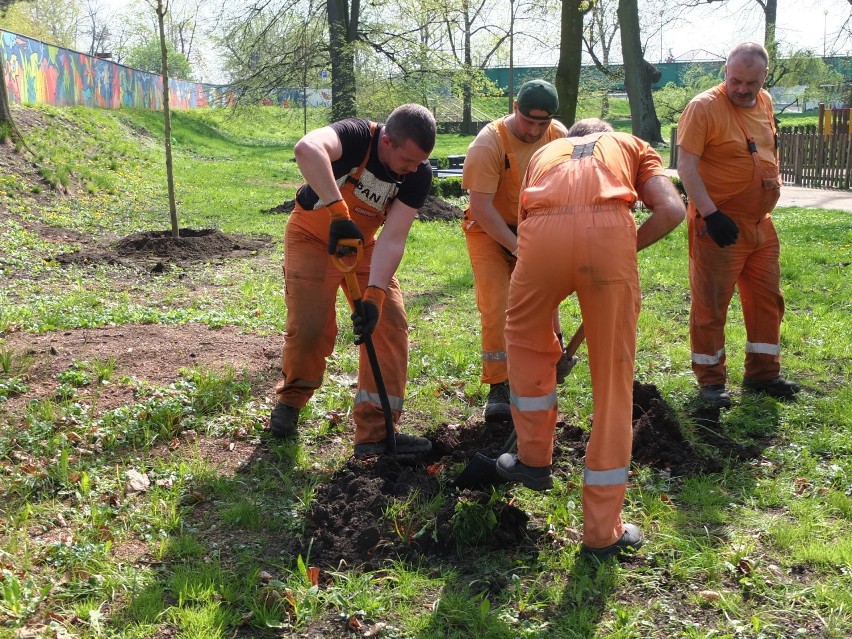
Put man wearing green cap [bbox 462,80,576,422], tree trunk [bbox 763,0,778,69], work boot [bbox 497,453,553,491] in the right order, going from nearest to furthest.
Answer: work boot [bbox 497,453,553,491]
man wearing green cap [bbox 462,80,576,422]
tree trunk [bbox 763,0,778,69]

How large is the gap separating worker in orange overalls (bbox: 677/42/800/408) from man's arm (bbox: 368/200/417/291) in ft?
6.48

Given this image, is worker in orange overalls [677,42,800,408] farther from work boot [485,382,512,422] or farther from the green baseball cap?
work boot [485,382,512,422]

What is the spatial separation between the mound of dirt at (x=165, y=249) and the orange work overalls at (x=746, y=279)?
6228 mm

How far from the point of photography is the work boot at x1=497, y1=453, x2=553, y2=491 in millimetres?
3408

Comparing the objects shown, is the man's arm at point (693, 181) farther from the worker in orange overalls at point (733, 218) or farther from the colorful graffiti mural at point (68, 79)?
the colorful graffiti mural at point (68, 79)

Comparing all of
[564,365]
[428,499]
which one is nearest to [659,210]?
[564,365]

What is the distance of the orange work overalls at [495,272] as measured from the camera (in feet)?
15.7


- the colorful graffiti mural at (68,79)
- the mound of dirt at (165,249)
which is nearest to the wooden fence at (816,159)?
the mound of dirt at (165,249)

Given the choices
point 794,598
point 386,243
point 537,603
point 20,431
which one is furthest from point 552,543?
point 20,431

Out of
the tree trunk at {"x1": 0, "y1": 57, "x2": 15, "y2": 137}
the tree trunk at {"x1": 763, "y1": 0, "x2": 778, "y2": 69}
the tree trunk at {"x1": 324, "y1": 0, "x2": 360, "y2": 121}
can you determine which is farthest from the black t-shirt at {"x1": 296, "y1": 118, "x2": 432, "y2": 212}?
the tree trunk at {"x1": 763, "y1": 0, "x2": 778, "y2": 69}

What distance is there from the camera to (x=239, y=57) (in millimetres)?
24984

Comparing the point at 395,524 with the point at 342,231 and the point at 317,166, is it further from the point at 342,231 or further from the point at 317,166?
the point at 317,166

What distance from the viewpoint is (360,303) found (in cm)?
402

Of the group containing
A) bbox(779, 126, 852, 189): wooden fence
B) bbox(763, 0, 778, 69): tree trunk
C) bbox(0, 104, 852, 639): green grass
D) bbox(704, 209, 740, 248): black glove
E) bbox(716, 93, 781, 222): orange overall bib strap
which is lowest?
bbox(0, 104, 852, 639): green grass
